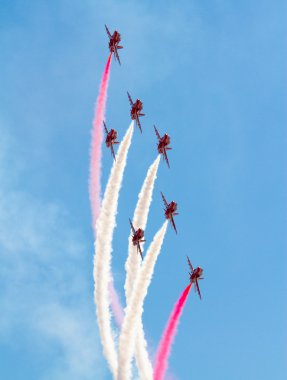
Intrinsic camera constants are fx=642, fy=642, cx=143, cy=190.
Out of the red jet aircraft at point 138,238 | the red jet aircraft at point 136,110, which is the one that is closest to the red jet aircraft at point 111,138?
the red jet aircraft at point 136,110

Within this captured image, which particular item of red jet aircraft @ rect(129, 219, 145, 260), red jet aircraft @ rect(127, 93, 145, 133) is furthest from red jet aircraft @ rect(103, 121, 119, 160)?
red jet aircraft @ rect(129, 219, 145, 260)

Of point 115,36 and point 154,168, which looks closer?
point 154,168

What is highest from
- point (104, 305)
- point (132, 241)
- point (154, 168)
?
point (154, 168)

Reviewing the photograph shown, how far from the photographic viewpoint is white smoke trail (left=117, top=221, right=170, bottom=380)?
106 m

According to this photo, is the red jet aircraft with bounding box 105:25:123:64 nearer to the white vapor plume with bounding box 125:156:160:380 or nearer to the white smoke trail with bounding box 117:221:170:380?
the white vapor plume with bounding box 125:156:160:380

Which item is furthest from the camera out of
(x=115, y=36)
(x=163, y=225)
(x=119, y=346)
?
(x=115, y=36)

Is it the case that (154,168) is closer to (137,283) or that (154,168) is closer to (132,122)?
(132,122)

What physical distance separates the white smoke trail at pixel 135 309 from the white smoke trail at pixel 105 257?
6.27 feet

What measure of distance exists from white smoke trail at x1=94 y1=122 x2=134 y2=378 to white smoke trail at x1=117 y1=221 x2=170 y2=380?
191cm

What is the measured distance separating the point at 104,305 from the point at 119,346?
753cm

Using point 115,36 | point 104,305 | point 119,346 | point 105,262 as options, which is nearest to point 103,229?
point 105,262

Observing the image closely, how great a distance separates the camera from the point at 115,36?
130375 mm

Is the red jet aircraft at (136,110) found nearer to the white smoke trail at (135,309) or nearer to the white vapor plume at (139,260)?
the white vapor plume at (139,260)

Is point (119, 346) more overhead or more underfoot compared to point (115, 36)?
more underfoot
